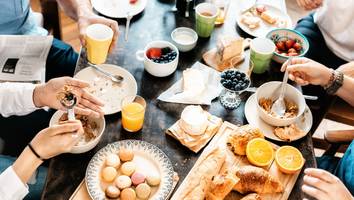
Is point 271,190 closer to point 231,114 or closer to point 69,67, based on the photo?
point 231,114

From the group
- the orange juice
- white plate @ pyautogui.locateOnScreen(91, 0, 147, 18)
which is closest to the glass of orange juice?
the orange juice

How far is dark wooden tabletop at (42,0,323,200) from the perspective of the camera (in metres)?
1.30

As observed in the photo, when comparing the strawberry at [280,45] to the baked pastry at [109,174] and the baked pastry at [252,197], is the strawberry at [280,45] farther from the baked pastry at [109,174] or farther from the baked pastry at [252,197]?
the baked pastry at [109,174]

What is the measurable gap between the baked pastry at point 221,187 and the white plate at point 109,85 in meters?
0.49

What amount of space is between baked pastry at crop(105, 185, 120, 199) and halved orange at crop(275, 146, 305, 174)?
1.77 ft

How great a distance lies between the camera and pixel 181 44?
1.72 m

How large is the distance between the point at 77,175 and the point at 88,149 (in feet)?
0.32

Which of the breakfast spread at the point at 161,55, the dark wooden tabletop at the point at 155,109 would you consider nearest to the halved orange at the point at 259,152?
the dark wooden tabletop at the point at 155,109

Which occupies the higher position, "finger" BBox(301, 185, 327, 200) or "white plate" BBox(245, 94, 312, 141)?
"finger" BBox(301, 185, 327, 200)

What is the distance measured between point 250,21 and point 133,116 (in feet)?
2.72

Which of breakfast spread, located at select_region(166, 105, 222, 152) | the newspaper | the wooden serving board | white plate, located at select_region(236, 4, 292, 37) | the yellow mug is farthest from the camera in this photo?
white plate, located at select_region(236, 4, 292, 37)

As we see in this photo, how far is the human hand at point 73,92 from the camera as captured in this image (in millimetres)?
1408

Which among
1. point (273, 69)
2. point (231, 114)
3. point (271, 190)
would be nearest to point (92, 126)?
point (231, 114)

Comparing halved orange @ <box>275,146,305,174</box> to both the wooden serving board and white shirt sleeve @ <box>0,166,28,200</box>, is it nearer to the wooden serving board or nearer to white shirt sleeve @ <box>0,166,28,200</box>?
the wooden serving board
